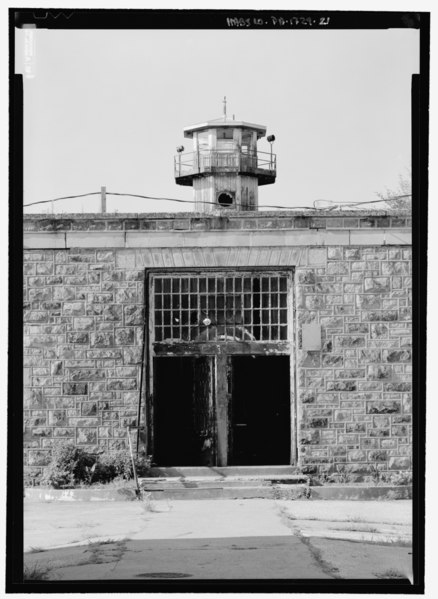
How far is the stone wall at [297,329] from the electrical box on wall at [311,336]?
0.25ft

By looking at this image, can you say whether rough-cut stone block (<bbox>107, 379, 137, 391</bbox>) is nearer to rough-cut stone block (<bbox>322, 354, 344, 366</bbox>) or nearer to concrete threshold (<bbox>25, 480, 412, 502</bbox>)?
concrete threshold (<bbox>25, 480, 412, 502</bbox>)

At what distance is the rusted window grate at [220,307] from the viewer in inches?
603

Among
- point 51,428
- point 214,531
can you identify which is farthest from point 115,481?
point 214,531

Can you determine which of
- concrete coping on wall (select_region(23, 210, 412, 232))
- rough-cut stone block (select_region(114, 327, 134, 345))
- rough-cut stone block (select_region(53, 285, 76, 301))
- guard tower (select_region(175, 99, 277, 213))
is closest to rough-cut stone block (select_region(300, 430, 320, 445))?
rough-cut stone block (select_region(114, 327, 134, 345))

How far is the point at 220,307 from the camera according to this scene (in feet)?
50.4

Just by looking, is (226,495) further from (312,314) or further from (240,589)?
(240,589)

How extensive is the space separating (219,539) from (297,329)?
15.9ft

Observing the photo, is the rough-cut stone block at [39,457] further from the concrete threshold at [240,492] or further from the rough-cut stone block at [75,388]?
the rough-cut stone block at [75,388]

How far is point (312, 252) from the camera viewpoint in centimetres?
1520

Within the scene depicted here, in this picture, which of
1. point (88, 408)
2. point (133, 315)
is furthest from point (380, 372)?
point (88, 408)

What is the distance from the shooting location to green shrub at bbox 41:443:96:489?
47.5 ft

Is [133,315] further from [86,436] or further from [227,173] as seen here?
[227,173]

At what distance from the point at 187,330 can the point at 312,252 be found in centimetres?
206

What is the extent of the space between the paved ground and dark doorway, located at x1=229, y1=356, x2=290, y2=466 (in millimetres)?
1131
